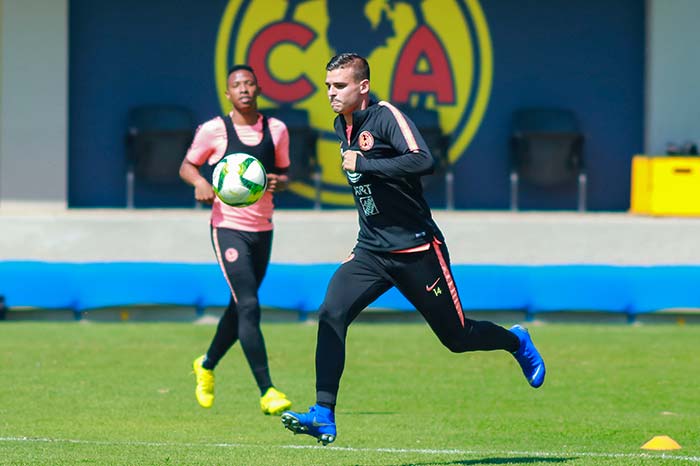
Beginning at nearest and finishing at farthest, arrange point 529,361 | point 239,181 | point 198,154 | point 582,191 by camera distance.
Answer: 1. point 529,361
2. point 239,181
3. point 198,154
4. point 582,191

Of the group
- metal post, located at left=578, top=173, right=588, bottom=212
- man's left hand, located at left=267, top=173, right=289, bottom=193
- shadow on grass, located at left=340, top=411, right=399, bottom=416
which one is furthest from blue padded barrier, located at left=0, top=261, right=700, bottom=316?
man's left hand, located at left=267, top=173, right=289, bottom=193

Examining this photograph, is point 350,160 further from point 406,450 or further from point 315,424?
point 406,450

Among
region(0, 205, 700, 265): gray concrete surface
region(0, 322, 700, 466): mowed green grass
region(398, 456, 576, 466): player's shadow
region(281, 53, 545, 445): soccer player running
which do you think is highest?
region(281, 53, 545, 445): soccer player running

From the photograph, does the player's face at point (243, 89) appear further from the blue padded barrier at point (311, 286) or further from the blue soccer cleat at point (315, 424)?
the blue padded barrier at point (311, 286)

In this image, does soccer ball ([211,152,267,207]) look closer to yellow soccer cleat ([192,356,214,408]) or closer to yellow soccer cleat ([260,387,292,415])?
yellow soccer cleat ([260,387,292,415])

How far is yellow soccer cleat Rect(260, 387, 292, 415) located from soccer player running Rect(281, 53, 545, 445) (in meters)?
1.89

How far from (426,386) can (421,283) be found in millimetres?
4229

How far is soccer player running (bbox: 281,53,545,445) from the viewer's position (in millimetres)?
7676

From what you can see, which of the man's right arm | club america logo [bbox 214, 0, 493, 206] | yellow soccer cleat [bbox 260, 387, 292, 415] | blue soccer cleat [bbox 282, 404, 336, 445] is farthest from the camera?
club america logo [bbox 214, 0, 493, 206]

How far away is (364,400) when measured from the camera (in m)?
11.3

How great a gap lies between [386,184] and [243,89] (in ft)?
8.49

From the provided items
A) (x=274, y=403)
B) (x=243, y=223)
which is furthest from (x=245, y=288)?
(x=274, y=403)

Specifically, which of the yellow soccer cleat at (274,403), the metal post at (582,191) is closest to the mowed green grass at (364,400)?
the yellow soccer cleat at (274,403)

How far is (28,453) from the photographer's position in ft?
27.1
